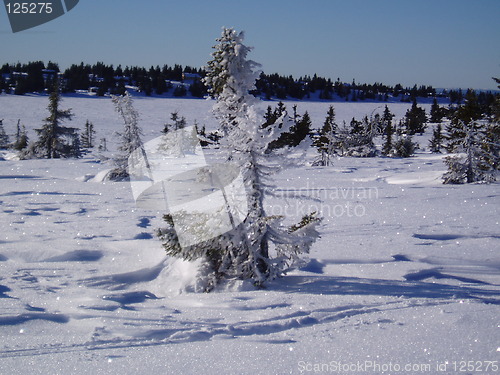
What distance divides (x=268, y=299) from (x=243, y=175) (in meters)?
1.90

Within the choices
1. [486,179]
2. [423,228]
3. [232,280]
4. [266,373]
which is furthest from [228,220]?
[486,179]

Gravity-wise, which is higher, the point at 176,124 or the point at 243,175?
the point at 176,124

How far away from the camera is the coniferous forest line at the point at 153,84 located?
342ft

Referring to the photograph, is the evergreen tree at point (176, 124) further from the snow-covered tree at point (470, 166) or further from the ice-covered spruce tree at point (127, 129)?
the snow-covered tree at point (470, 166)

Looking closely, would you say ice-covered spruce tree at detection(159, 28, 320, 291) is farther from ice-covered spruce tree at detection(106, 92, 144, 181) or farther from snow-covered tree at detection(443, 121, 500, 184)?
ice-covered spruce tree at detection(106, 92, 144, 181)

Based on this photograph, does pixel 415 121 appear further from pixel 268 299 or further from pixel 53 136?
pixel 268 299

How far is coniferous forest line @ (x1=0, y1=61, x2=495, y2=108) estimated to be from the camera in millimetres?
104375

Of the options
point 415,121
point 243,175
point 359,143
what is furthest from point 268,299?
point 415,121

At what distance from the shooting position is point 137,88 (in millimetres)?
114250

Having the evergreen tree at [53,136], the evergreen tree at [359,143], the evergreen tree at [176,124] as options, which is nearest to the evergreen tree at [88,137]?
the evergreen tree at [176,124]

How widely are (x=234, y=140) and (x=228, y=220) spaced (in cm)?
129

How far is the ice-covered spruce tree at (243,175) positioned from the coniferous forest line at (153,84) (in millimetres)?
92633

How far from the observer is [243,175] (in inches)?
238

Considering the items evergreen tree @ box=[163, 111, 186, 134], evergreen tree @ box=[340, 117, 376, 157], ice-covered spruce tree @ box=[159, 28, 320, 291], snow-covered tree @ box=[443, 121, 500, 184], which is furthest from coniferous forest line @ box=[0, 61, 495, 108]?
ice-covered spruce tree @ box=[159, 28, 320, 291]
